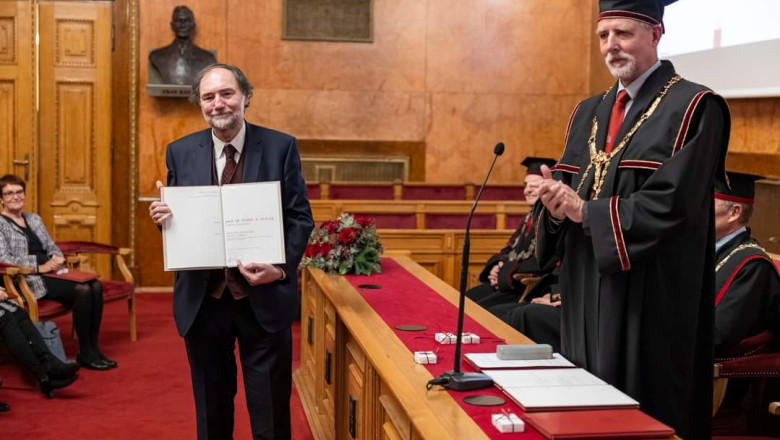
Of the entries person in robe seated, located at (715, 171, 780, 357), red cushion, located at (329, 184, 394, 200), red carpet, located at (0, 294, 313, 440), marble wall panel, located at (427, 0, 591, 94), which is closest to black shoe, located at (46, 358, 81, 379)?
red carpet, located at (0, 294, 313, 440)

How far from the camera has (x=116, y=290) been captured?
20.5ft

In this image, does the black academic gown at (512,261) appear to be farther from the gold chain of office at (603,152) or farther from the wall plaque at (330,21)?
the wall plaque at (330,21)

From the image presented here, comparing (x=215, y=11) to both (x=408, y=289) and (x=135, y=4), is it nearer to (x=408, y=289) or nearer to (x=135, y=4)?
(x=135, y=4)

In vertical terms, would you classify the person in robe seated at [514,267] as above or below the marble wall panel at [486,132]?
below

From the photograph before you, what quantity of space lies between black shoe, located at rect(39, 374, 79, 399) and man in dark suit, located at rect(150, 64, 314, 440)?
7.33 feet

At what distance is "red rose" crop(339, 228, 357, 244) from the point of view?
4539mm

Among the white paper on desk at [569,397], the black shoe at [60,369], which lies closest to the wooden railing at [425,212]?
the black shoe at [60,369]

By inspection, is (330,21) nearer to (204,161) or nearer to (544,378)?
(204,161)

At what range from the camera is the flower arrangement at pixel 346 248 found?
4.53 meters

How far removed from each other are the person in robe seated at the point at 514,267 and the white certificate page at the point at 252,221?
8.20ft

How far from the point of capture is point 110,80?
8.79m

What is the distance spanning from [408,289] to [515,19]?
679cm

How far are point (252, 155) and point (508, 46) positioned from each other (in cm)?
768

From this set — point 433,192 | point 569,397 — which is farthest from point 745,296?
point 433,192
